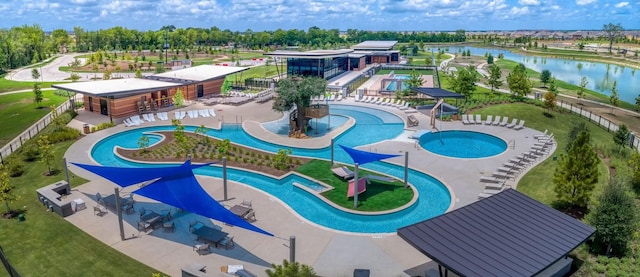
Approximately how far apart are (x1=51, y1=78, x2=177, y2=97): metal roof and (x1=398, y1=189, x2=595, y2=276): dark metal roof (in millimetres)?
30937

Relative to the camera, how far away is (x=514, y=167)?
935 inches

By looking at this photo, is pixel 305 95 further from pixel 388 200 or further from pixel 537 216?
pixel 537 216

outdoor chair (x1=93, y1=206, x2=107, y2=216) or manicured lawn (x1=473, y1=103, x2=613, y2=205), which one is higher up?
manicured lawn (x1=473, y1=103, x2=613, y2=205)

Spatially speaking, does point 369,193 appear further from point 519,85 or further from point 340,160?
point 519,85

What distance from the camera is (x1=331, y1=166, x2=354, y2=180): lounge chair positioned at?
878 inches

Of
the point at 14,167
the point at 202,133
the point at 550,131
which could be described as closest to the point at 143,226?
the point at 14,167

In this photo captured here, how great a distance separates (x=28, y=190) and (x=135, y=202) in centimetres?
622

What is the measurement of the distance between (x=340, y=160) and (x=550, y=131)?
17953 millimetres

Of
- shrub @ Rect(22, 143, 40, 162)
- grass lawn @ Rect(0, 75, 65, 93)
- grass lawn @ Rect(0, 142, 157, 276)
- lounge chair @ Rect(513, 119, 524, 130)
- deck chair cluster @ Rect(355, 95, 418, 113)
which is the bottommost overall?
grass lawn @ Rect(0, 142, 157, 276)

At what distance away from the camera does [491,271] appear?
11.0 m

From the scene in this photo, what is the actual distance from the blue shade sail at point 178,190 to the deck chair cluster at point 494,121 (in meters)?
25.3

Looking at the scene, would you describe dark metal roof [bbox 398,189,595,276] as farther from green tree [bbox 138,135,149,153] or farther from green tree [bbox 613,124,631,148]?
green tree [bbox 138,135,149,153]

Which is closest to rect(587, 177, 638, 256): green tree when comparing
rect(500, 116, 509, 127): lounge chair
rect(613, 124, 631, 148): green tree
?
rect(613, 124, 631, 148): green tree

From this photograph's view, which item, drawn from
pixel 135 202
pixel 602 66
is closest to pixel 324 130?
pixel 135 202
